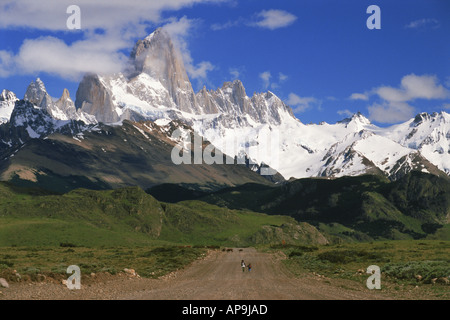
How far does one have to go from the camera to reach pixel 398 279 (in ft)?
204

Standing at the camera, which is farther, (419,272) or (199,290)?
(419,272)

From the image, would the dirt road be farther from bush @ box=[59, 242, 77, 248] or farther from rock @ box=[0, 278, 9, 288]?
bush @ box=[59, 242, 77, 248]

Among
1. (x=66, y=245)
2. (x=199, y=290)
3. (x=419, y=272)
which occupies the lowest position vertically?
(x=199, y=290)

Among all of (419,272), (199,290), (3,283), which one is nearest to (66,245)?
Answer: (3,283)

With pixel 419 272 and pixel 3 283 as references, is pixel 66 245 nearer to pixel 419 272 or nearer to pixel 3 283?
pixel 3 283

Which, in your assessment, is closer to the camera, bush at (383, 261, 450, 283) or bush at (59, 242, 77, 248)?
bush at (383, 261, 450, 283)

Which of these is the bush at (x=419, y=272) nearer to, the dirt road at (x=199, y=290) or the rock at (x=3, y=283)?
the dirt road at (x=199, y=290)

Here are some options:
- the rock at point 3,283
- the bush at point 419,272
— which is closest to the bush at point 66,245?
the rock at point 3,283

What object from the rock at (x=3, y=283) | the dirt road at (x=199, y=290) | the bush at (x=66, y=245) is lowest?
the dirt road at (x=199, y=290)

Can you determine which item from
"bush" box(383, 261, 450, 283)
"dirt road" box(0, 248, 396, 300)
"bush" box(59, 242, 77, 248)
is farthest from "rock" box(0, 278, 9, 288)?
"bush" box(59, 242, 77, 248)

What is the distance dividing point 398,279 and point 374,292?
39.9 ft

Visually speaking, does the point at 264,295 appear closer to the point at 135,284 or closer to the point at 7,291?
the point at 135,284
